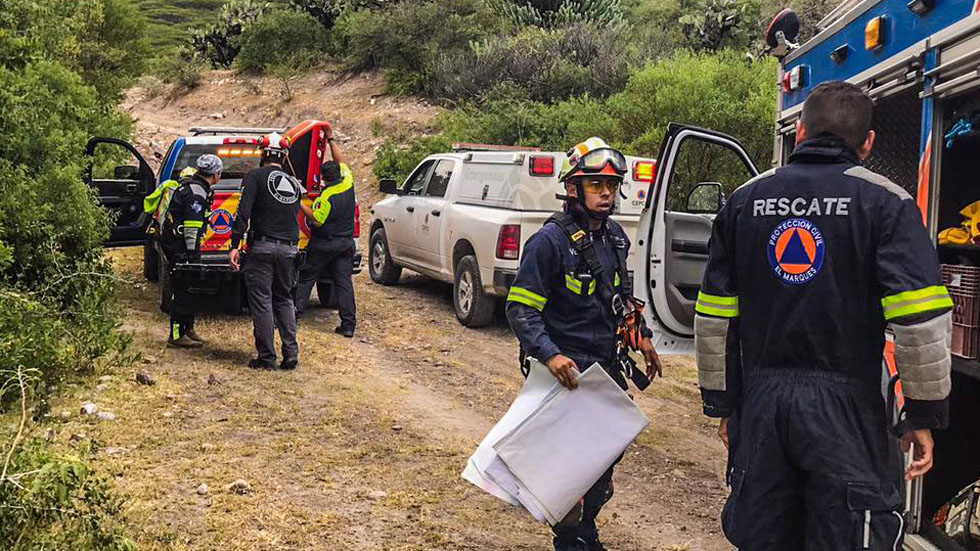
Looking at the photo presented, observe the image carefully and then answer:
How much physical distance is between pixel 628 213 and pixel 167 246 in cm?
455

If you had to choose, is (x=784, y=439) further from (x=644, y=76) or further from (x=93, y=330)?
(x=644, y=76)

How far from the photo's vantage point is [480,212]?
10039mm

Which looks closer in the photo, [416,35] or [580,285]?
[580,285]

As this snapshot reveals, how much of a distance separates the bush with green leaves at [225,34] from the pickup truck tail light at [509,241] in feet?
95.8

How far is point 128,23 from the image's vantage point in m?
28.5

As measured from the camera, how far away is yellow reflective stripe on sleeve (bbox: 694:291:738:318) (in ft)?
10.2

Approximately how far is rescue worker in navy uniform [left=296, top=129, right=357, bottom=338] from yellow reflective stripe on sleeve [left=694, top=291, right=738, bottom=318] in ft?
21.1

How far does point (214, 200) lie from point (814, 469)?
7.47 meters

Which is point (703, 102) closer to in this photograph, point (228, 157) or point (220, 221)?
point (228, 157)

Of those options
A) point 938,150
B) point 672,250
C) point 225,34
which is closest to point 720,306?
point 938,150

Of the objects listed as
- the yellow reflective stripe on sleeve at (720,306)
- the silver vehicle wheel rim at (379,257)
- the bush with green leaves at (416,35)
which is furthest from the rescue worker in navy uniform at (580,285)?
the bush with green leaves at (416,35)

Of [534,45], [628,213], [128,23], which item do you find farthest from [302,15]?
[628,213]

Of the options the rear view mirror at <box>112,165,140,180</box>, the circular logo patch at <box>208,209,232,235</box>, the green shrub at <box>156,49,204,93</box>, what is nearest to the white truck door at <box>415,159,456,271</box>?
the circular logo patch at <box>208,209,232,235</box>

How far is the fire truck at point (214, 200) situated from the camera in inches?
343
